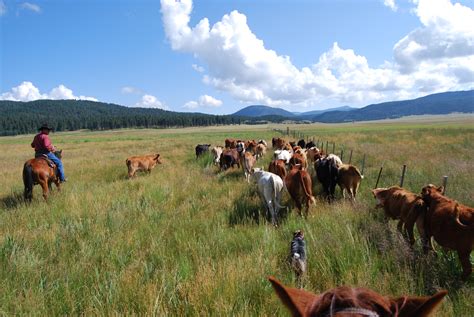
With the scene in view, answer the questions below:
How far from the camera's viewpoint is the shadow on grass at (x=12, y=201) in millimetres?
9530

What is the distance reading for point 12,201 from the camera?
33.4 ft

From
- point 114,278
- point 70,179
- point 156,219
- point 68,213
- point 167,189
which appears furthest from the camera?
point 70,179

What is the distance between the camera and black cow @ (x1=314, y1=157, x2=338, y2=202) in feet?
30.5

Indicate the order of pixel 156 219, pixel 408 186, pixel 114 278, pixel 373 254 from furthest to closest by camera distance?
pixel 408 186, pixel 156 219, pixel 373 254, pixel 114 278

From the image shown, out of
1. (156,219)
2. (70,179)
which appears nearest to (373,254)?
(156,219)

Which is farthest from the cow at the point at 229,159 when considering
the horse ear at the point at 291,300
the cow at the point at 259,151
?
the horse ear at the point at 291,300

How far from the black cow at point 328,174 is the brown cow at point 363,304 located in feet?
26.2

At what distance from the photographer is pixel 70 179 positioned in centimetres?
1431

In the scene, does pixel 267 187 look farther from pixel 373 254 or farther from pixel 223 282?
pixel 223 282

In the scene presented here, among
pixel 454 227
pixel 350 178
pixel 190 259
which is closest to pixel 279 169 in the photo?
pixel 350 178

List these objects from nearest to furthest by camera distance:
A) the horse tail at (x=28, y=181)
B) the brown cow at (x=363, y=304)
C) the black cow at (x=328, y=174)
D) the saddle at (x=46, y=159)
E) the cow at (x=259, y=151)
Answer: the brown cow at (x=363, y=304) < the black cow at (x=328, y=174) < the horse tail at (x=28, y=181) < the saddle at (x=46, y=159) < the cow at (x=259, y=151)

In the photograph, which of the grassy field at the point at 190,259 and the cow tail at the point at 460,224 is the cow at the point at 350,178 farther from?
the cow tail at the point at 460,224

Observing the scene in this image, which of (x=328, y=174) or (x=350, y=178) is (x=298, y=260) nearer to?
(x=350, y=178)

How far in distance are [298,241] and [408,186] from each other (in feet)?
20.8
